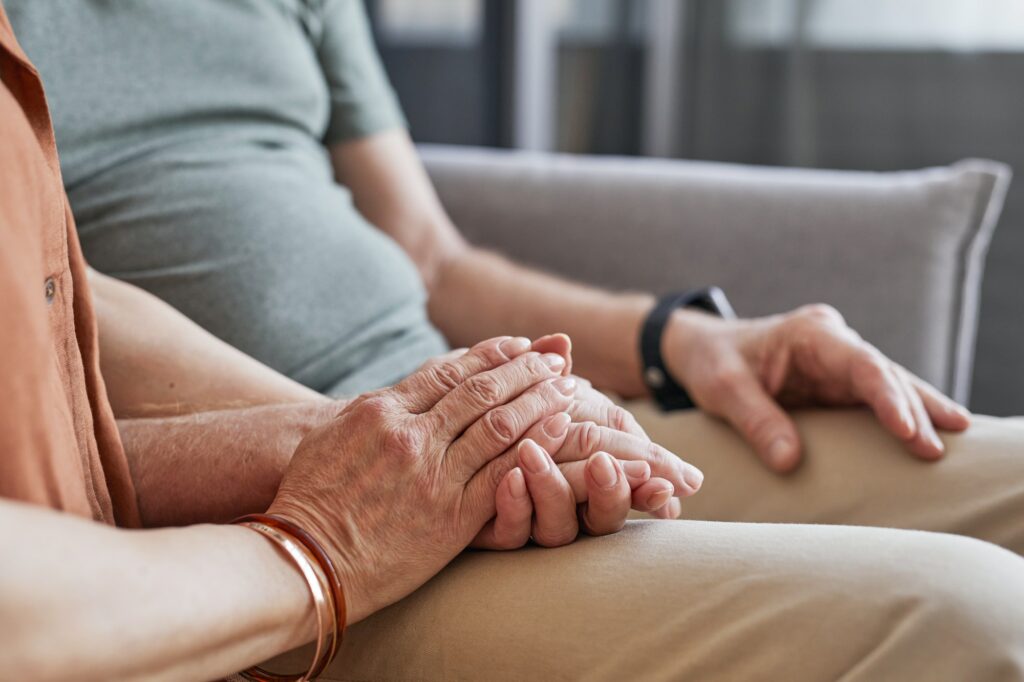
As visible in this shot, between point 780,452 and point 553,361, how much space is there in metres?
0.29

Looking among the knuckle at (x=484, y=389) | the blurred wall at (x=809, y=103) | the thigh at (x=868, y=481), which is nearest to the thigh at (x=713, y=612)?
the knuckle at (x=484, y=389)

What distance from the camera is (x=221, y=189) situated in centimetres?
106

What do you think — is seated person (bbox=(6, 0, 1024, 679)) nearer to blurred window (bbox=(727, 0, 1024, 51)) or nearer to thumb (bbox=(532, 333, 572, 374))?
thumb (bbox=(532, 333, 572, 374))

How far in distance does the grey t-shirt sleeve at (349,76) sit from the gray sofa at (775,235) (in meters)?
0.19

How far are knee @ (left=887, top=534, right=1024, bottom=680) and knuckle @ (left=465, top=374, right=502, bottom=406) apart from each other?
30 centimetres

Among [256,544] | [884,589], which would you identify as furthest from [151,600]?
[884,589]

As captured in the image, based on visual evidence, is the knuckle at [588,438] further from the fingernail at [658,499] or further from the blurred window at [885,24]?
the blurred window at [885,24]

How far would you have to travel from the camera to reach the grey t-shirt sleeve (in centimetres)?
132

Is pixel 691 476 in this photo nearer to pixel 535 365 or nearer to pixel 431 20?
pixel 535 365

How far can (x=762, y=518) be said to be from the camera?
3.10 ft

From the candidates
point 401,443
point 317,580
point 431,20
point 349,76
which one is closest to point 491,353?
point 401,443

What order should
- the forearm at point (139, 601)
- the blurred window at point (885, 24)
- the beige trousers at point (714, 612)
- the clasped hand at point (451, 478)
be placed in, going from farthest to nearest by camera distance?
the blurred window at point (885, 24), the clasped hand at point (451, 478), the beige trousers at point (714, 612), the forearm at point (139, 601)

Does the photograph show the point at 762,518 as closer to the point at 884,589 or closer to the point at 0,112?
the point at 884,589

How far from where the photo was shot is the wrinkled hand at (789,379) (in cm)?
94
